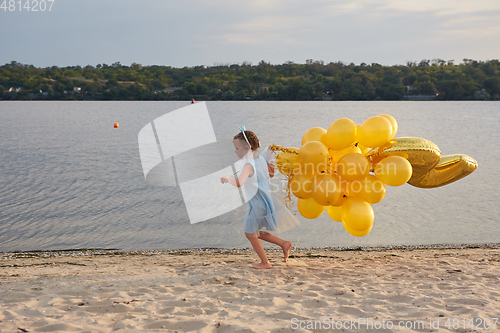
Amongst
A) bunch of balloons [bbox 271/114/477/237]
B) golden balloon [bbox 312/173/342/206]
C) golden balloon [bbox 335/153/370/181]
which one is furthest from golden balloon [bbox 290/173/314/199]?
golden balloon [bbox 335/153/370/181]

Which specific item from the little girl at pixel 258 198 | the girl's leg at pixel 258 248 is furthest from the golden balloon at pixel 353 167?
the girl's leg at pixel 258 248

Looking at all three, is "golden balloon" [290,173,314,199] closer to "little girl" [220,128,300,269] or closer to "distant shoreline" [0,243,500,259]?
"little girl" [220,128,300,269]

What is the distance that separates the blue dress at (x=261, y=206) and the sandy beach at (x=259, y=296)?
21.9 inches

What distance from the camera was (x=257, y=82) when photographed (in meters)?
89.2

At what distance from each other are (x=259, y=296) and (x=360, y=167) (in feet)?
6.03

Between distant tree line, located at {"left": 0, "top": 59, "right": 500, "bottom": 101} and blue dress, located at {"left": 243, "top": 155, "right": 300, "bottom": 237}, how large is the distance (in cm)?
7977

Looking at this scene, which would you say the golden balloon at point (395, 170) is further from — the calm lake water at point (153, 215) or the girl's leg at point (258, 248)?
the calm lake water at point (153, 215)

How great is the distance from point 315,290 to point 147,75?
294 feet

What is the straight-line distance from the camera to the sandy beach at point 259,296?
3.14 metres

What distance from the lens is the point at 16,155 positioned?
733 inches

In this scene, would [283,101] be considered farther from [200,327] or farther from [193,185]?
[200,327]

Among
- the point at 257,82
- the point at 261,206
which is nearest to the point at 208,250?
the point at 261,206

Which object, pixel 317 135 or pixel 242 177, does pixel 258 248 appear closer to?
pixel 242 177

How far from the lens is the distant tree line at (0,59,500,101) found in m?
84.2
